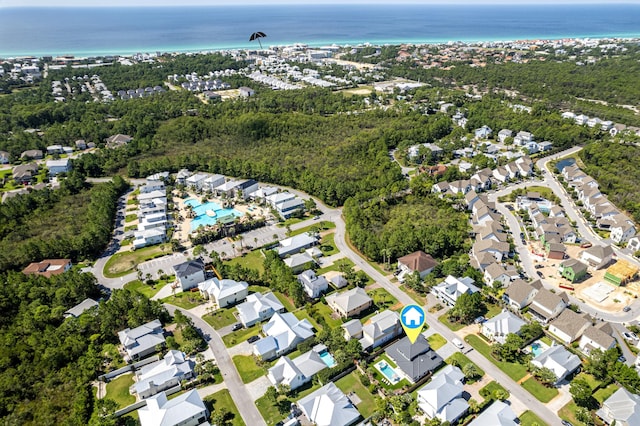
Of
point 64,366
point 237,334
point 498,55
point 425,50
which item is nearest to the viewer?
point 64,366

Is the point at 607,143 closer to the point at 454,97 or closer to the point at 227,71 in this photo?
the point at 454,97

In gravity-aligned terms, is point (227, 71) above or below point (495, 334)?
above

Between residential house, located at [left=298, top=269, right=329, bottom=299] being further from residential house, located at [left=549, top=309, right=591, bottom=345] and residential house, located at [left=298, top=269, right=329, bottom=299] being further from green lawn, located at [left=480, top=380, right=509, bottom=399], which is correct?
residential house, located at [left=549, top=309, right=591, bottom=345]

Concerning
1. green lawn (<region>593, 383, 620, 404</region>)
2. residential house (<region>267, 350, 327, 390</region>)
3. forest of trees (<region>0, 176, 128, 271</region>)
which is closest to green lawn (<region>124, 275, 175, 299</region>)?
forest of trees (<region>0, 176, 128, 271</region>)

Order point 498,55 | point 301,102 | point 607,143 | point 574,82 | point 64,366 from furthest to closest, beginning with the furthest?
point 498,55, point 574,82, point 301,102, point 607,143, point 64,366

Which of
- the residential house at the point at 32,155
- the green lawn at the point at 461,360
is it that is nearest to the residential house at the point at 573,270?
the green lawn at the point at 461,360

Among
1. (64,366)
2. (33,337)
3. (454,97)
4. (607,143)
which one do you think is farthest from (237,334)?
(454,97)

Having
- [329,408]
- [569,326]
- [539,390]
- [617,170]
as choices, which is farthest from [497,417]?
[617,170]
